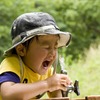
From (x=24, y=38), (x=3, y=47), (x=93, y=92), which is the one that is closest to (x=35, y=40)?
(x=24, y=38)

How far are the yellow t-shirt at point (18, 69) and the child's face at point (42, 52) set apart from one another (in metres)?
0.03

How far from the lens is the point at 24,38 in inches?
41.1

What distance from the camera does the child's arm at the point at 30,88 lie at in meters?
0.93

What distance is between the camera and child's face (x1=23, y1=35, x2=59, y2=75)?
104 cm

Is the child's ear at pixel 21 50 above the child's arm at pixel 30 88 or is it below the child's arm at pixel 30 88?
above

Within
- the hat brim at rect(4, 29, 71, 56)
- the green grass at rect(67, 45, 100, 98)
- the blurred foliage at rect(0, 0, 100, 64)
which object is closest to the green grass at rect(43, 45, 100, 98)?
the green grass at rect(67, 45, 100, 98)

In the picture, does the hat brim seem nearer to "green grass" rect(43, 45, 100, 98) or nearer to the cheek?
the cheek

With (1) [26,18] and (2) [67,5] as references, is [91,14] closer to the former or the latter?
(2) [67,5]

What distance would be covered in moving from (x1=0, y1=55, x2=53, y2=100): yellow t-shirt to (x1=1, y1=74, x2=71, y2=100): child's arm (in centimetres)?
7

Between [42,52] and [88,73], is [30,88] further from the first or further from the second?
[88,73]

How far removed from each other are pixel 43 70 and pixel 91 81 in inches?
89.5

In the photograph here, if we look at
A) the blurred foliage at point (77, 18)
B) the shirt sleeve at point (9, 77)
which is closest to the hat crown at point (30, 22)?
the shirt sleeve at point (9, 77)

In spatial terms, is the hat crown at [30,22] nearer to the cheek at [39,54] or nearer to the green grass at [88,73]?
the cheek at [39,54]

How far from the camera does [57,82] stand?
947 mm
